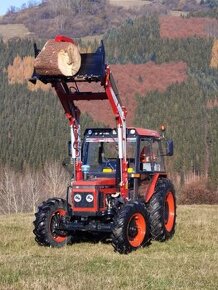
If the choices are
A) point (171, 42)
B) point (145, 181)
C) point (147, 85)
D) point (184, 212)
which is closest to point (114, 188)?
point (145, 181)

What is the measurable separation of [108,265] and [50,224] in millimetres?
3222

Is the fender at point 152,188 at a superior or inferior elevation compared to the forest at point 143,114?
inferior

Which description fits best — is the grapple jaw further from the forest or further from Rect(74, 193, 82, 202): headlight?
the forest

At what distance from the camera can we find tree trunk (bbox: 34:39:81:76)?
13.5 m

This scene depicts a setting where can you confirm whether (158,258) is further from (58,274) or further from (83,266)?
(58,274)

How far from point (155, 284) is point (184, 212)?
12.6 metres

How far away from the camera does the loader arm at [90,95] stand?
45.1 feet

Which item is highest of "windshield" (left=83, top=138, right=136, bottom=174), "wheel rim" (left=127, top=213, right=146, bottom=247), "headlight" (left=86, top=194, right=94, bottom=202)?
"windshield" (left=83, top=138, right=136, bottom=174)

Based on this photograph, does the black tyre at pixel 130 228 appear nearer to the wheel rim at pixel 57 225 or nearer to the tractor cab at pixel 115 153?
the tractor cab at pixel 115 153

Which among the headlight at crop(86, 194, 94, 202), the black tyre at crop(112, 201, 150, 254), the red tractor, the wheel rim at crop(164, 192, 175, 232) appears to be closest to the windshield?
the red tractor

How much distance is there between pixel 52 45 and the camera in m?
13.8

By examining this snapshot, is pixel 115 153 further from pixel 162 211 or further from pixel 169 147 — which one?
pixel 162 211

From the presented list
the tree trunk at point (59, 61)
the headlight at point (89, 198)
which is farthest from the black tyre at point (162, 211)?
the tree trunk at point (59, 61)

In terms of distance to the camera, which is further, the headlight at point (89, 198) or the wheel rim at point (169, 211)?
the wheel rim at point (169, 211)
